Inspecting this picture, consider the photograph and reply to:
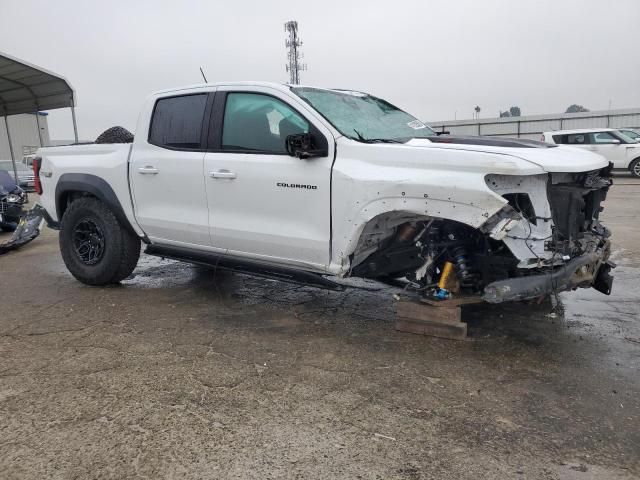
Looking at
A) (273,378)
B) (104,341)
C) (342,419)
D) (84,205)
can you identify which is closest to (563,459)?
(342,419)

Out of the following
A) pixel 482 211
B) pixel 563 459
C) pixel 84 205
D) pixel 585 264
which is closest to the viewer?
pixel 563 459

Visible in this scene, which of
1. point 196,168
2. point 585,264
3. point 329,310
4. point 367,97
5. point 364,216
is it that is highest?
point 367,97

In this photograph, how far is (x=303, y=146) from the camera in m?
3.91

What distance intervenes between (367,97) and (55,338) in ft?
11.0

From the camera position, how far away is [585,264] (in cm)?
362

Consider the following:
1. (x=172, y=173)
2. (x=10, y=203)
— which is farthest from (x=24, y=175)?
(x=172, y=173)

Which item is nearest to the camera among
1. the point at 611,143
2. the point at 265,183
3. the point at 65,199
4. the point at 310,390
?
the point at 310,390

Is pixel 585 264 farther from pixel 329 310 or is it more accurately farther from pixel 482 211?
pixel 329 310

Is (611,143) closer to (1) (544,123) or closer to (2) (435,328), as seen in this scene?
(1) (544,123)

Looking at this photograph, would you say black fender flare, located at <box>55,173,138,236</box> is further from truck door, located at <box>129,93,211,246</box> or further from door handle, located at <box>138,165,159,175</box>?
door handle, located at <box>138,165,159,175</box>

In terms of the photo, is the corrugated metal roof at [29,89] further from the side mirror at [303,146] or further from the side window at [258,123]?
the side mirror at [303,146]

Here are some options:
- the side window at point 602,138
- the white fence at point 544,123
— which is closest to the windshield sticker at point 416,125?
the side window at point 602,138

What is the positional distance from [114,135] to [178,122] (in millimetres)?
1626

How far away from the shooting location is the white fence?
2398 cm
